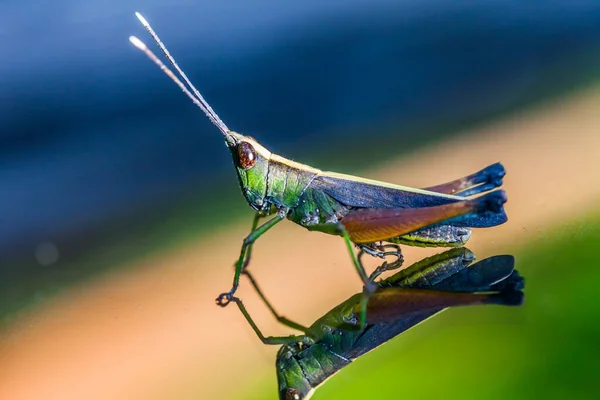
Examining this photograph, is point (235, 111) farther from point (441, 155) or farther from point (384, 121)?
point (441, 155)

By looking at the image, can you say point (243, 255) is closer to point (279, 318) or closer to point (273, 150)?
point (279, 318)

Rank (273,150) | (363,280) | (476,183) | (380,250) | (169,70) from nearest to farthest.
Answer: (363,280)
(169,70)
(380,250)
(476,183)
(273,150)

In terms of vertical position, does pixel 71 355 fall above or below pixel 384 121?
below

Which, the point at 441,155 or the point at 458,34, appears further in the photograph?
the point at 458,34

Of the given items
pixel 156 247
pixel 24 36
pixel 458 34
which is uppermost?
pixel 24 36

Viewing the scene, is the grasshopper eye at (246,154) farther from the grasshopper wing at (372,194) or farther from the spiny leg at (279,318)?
the spiny leg at (279,318)

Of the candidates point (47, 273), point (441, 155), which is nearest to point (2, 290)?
point (47, 273)

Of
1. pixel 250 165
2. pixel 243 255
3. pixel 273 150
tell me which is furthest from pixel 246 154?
pixel 273 150

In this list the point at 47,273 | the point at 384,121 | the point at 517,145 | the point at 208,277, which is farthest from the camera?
the point at 384,121
